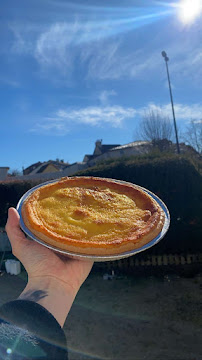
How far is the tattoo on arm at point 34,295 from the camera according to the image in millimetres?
1668

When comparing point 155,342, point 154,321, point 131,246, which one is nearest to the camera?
point 131,246

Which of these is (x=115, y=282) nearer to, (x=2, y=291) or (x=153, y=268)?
(x=153, y=268)

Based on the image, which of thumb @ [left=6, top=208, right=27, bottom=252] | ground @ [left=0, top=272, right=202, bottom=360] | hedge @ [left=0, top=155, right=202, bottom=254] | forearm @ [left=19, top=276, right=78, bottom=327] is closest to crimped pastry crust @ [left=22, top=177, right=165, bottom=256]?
thumb @ [left=6, top=208, right=27, bottom=252]

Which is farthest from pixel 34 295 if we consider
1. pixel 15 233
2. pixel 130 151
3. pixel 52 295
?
pixel 130 151

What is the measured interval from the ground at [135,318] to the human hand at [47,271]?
2983 millimetres

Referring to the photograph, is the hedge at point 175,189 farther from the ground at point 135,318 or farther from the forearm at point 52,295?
the forearm at point 52,295

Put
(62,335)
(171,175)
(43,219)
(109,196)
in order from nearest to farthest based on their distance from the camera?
(62,335) < (43,219) < (109,196) < (171,175)

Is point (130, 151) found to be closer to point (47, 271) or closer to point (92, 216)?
point (92, 216)

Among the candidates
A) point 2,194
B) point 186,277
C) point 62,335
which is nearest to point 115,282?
point 186,277

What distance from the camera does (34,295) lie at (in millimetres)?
1710

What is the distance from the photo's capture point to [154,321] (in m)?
5.46

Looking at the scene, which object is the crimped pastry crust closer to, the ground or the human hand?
the human hand

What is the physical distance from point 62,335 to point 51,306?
1.01 feet

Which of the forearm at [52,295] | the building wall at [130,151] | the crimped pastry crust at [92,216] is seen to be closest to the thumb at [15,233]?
the crimped pastry crust at [92,216]
